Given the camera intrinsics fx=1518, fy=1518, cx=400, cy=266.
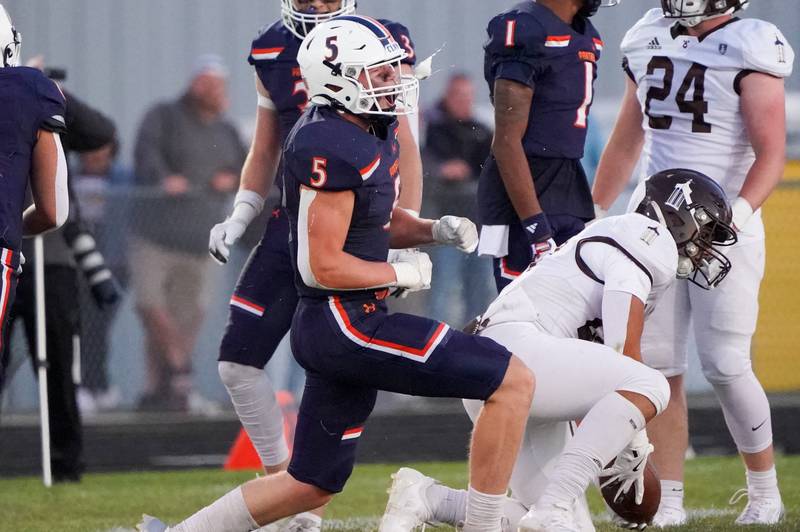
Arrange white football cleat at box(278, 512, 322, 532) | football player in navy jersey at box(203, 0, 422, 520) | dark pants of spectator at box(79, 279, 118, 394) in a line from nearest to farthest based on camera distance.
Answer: white football cleat at box(278, 512, 322, 532) < football player in navy jersey at box(203, 0, 422, 520) < dark pants of spectator at box(79, 279, 118, 394)

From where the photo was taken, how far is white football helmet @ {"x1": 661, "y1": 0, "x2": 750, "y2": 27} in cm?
546

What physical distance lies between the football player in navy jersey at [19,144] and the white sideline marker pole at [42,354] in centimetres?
264

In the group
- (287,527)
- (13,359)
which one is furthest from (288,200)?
(13,359)

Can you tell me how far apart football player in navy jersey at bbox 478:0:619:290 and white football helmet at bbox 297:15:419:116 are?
0.97m

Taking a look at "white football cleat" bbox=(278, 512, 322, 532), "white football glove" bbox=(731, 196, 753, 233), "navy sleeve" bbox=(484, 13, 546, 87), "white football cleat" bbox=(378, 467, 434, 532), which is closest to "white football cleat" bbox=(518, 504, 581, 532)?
"white football cleat" bbox=(378, 467, 434, 532)

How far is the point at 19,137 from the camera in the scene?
4.48m

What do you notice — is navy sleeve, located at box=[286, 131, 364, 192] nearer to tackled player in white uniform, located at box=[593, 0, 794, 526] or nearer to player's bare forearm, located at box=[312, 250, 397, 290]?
player's bare forearm, located at box=[312, 250, 397, 290]

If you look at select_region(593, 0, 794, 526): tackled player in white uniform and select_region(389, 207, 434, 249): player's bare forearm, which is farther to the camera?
select_region(593, 0, 794, 526): tackled player in white uniform

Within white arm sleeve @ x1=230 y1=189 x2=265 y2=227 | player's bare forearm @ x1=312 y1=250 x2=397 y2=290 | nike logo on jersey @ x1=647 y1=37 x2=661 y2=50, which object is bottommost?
white arm sleeve @ x1=230 y1=189 x2=265 y2=227

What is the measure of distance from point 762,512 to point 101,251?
17.8 ft

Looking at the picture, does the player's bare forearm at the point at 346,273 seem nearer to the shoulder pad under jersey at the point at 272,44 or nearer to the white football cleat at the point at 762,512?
the shoulder pad under jersey at the point at 272,44

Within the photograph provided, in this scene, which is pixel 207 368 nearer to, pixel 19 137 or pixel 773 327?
pixel 773 327

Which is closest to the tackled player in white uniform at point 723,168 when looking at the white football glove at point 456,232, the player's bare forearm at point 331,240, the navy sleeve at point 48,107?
the white football glove at point 456,232

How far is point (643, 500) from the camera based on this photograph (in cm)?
475
